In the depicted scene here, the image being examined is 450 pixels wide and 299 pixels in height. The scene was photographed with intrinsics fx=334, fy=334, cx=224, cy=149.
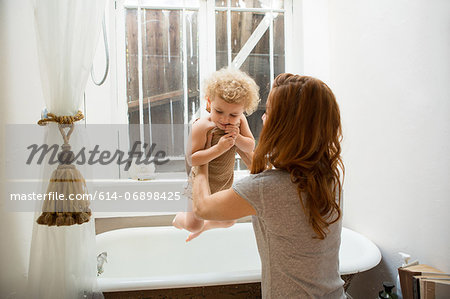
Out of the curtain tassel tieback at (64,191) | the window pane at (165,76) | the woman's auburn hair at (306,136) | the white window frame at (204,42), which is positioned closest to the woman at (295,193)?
the woman's auburn hair at (306,136)

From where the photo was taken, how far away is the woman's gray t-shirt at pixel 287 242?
100cm

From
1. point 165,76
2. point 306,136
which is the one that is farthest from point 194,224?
point 165,76

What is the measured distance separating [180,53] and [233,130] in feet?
5.52

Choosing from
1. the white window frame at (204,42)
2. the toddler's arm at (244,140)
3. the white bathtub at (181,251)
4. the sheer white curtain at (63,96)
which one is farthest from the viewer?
the white window frame at (204,42)

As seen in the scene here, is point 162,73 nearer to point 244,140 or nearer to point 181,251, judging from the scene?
point 181,251

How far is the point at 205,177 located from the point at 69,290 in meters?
0.68

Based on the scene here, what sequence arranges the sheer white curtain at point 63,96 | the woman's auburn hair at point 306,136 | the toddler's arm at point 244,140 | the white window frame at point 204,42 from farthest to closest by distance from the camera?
the white window frame at point 204,42 < the toddler's arm at point 244,140 < the sheer white curtain at point 63,96 < the woman's auburn hair at point 306,136

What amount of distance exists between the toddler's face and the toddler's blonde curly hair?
0.06ft

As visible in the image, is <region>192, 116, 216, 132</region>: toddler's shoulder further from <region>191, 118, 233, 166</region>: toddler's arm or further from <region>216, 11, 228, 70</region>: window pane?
<region>216, 11, 228, 70</region>: window pane

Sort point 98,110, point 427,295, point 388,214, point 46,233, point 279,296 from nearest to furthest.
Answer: point 279,296 < point 46,233 < point 427,295 < point 388,214 < point 98,110

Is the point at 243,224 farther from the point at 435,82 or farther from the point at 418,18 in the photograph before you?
the point at 418,18

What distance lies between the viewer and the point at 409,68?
5.85 feet

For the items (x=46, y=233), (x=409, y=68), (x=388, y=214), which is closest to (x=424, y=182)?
(x=388, y=214)

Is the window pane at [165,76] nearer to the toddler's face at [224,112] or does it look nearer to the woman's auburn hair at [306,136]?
the toddler's face at [224,112]
